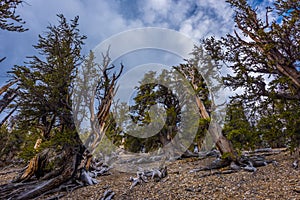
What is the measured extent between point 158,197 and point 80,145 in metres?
4.07

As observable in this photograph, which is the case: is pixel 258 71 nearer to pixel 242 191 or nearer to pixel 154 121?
pixel 242 191

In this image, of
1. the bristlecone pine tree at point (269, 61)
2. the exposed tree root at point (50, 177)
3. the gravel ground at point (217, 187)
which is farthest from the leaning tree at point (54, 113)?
the bristlecone pine tree at point (269, 61)

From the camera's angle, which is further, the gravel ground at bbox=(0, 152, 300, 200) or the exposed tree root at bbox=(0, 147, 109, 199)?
the exposed tree root at bbox=(0, 147, 109, 199)

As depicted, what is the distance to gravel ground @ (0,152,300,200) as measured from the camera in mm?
5555

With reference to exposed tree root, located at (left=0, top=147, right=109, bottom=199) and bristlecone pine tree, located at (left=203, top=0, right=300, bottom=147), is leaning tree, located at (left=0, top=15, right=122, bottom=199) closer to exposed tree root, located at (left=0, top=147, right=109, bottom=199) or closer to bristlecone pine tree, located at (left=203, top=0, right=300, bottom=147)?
exposed tree root, located at (left=0, top=147, right=109, bottom=199)

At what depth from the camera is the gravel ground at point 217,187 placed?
555 cm

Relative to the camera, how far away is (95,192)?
23.2 feet

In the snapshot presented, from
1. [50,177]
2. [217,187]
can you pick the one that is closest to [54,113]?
[50,177]

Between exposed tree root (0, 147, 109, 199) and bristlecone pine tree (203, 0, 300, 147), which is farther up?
bristlecone pine tree (203, 0, 300, 147)

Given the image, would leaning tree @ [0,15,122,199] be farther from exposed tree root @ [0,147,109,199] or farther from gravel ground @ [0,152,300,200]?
gravel ground @ [0,152,300,200]

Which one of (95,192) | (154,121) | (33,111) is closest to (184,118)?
(154,121)

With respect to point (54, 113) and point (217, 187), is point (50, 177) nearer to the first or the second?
point (54, 113)


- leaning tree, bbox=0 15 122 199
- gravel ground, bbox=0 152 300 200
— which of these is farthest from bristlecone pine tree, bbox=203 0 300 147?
leaning tree, bbox=0 15 122 199

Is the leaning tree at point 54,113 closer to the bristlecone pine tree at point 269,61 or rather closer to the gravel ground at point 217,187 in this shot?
the gravel ground at point 217,187
